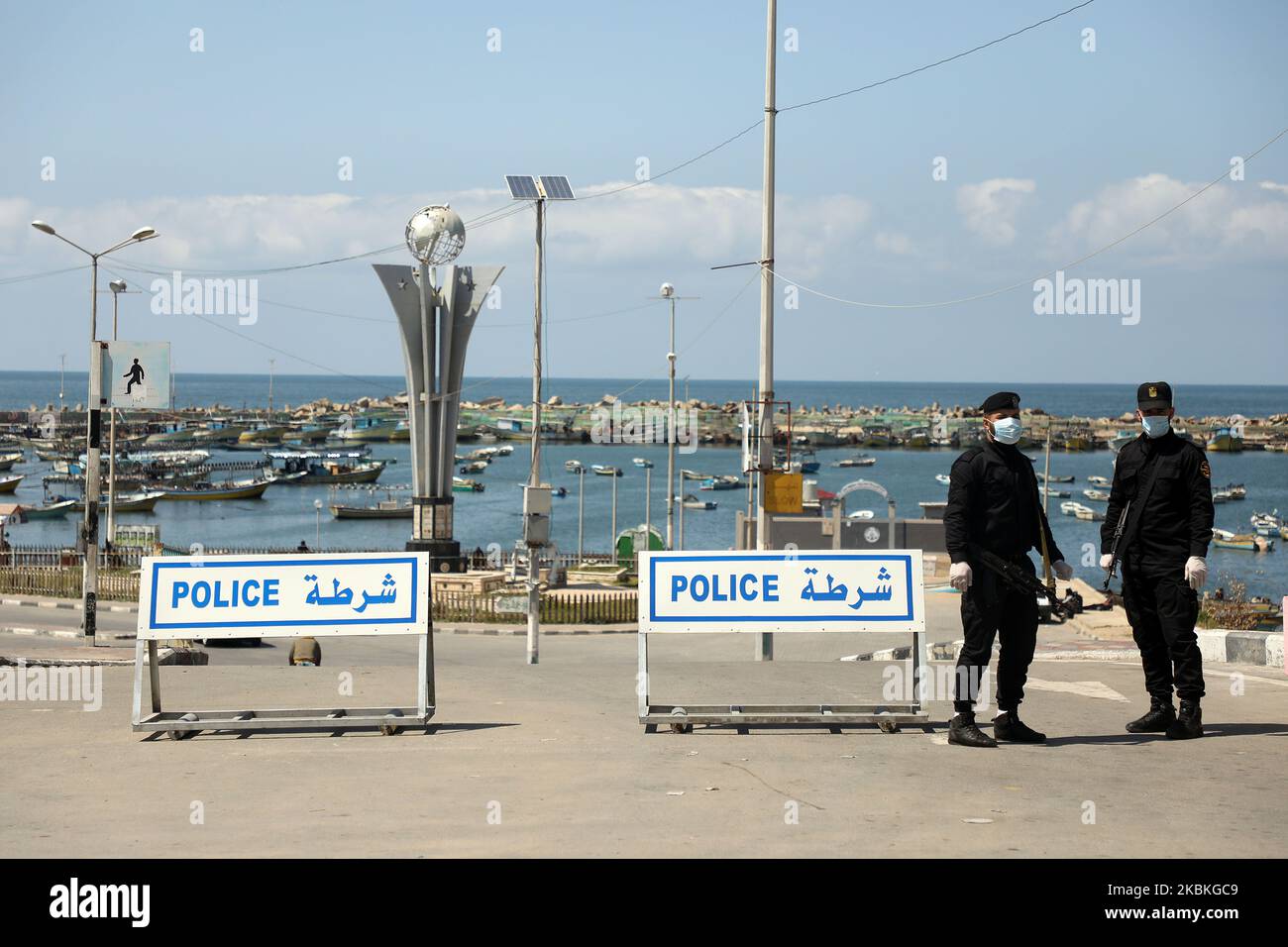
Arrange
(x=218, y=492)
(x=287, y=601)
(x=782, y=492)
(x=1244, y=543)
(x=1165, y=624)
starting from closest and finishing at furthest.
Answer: (x=1165, y=624) → (x=287, y=601) → (x=782, y=492) → (x=1244, y=543) → (x=218, y=492)

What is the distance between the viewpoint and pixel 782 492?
17.9 metres

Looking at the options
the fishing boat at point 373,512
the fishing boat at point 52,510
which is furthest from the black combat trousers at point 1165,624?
the fishing boat at point 52,510

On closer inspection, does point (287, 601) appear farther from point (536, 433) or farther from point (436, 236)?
point (436, 236)

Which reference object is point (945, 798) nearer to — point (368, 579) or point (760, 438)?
point (368, 579)

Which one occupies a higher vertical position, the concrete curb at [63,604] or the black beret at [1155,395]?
the black beret at [1155,395]

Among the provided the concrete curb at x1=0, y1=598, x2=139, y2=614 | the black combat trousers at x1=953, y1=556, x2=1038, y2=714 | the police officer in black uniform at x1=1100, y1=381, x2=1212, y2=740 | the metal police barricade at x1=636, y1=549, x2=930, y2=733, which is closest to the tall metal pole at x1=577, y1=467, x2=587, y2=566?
the concrete curb at x1=0, y1=598, x2=139, y2=614

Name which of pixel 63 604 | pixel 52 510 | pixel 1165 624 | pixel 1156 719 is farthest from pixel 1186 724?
pixel 52 510

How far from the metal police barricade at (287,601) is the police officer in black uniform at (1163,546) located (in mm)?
5184

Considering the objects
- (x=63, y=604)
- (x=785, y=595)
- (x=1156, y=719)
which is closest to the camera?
(x=1156, y=719)

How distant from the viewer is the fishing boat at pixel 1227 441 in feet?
601

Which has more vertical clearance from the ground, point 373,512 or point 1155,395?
point 1155,395

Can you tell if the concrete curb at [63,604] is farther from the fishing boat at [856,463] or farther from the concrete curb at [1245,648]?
the fishing boat at [856,463]

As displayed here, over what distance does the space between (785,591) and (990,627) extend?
174 cm

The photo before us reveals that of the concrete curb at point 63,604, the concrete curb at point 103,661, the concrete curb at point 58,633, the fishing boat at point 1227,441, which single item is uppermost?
the fishing boat at point 1227,441
